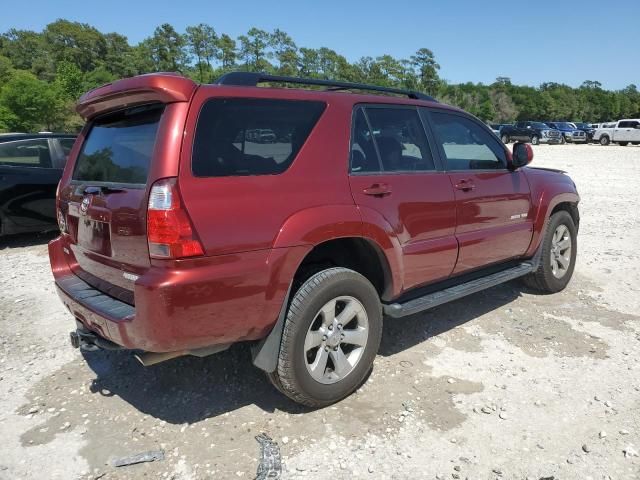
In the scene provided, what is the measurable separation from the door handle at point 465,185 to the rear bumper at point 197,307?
5.84ft

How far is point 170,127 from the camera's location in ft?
7.94

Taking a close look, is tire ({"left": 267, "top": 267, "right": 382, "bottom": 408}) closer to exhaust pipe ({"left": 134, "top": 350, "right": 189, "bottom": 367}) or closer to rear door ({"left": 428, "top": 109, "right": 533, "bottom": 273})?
exhaust pipe ({"left": 134, "top": 350, "right": 189, "bottom": 367})

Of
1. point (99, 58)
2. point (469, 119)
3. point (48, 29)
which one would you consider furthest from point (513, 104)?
point (469, 119)

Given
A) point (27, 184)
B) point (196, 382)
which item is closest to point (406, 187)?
point (196, 382)

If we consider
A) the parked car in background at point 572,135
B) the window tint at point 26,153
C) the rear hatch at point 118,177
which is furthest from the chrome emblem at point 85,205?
the parked car in background at point 572,135

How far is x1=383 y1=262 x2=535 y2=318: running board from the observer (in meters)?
3.29

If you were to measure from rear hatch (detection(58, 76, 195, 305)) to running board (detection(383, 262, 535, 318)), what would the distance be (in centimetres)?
166

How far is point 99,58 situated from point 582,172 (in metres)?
96.5

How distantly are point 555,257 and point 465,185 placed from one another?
6.36ft

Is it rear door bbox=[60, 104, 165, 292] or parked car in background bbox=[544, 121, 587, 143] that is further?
parked car in background bbox=[544, 121, 587, 143]

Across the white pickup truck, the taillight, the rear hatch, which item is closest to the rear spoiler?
the rear hatch

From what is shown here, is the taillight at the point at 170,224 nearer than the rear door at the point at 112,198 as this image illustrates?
Yes

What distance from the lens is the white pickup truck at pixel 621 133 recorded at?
1378 inches

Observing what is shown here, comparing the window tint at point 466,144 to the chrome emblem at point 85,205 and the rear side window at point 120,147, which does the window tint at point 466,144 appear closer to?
the rear side window at point 120,147
